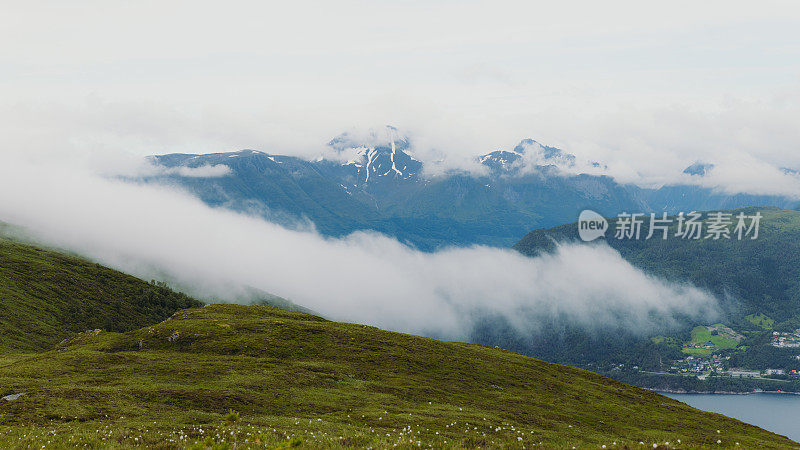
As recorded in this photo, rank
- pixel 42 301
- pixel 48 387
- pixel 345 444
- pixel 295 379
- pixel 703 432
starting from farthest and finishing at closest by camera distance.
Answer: pixel 42 301 < pixel 703 432 < pixel 295 379 < pixel 48 387 < pixel 345 444

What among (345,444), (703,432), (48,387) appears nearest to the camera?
(345,444)

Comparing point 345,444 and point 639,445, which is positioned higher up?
point 639,445

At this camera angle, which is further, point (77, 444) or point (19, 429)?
point (19, 429)

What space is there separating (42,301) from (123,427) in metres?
202

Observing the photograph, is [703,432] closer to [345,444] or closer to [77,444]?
[345,444]

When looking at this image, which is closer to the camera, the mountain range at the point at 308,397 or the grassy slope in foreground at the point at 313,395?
the mountain range at the point at 308,397

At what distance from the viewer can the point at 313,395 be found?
56875 millimetres

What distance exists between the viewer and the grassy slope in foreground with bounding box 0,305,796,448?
114 feet

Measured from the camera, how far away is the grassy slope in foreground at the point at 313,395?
34.7 meters

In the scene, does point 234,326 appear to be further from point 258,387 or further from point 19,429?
point 19,429

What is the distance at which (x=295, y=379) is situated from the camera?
6394 cm

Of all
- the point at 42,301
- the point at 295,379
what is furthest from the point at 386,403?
the point at 42,301

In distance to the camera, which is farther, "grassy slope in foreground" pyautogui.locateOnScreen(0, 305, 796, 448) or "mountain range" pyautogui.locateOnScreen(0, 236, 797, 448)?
"grassy slope in foreground" pyautogui.locateOnScreen(0, 305, 796, 448)

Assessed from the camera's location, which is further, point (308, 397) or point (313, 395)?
point (313, 395)
